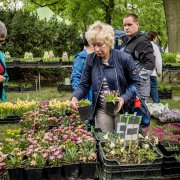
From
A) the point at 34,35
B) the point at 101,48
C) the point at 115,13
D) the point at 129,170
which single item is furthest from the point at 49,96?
the point at 115,13

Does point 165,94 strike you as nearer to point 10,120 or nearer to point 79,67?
point 10,120

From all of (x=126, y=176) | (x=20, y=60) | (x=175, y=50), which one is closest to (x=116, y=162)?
(x=126, y=176)

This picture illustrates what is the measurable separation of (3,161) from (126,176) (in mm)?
976

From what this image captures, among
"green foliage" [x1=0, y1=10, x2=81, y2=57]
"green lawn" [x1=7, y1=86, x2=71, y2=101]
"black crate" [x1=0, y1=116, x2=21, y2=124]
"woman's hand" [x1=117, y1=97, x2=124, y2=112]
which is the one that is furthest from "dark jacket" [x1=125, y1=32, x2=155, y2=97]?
"green foliage" [x1=0, y1=10, x2=81, y2=57]

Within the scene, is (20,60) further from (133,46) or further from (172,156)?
(172,156)

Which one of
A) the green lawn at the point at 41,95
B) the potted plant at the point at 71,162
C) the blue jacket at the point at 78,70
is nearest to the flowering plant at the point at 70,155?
the potted plant at the point at 71,162

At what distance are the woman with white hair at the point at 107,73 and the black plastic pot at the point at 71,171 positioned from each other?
0.74m

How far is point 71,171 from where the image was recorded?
2.85 m

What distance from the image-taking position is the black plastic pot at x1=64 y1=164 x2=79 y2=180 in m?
2.84

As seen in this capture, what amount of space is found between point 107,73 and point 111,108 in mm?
346

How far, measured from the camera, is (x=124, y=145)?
2947 mm

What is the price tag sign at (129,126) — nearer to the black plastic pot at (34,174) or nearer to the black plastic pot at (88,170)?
the black plastic pot at (88,170)

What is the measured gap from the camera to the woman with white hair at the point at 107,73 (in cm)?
332

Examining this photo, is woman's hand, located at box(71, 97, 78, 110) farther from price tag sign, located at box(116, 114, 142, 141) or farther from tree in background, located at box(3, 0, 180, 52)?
tree in background, located at box(3, 0, 180, 52)
